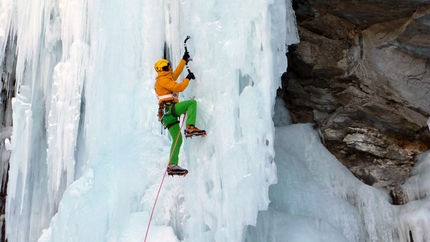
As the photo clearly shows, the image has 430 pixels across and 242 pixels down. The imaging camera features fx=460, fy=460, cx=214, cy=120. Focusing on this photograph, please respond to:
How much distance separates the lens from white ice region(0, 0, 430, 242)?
3654mm

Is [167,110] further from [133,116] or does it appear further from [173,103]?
[133,116]

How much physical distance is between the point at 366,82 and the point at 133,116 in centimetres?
266

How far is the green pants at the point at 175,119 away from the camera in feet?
11.8

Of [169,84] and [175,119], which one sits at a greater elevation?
[169,84]

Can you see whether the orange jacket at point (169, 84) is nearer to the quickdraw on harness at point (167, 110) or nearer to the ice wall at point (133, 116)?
the quickdraw on harness at point (167, 110)

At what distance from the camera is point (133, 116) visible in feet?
15.7

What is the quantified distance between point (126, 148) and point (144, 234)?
96cm

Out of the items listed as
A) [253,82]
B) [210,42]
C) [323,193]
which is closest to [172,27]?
[210,42]

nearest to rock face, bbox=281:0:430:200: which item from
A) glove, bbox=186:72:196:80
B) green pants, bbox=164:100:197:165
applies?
glove, bbox=186:72:196:80

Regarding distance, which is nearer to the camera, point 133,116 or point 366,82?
point 133,116

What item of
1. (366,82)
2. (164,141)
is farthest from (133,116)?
(366,82)

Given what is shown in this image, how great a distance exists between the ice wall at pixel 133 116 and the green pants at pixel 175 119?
0.10m

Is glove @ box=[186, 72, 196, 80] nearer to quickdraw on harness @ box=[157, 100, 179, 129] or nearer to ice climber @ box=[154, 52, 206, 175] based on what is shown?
ice climber @ box=[154, 52, 206, 175]

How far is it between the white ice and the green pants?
102 millimetres
